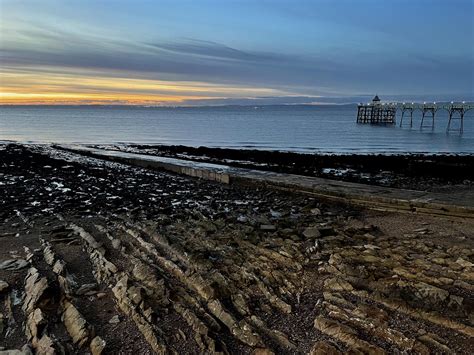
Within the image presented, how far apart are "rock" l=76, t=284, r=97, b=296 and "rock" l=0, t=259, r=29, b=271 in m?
1.24

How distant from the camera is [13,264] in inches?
231

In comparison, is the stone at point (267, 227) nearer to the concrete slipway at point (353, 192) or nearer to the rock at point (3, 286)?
the concrete slipway at point (353, 192)

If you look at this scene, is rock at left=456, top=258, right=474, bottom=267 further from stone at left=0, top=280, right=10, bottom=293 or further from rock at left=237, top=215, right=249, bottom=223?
stone at left=0, top=280, right=10, bottom=293

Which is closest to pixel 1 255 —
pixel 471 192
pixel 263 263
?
pixel 263 263

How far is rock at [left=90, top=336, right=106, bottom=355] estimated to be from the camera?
3793 mm

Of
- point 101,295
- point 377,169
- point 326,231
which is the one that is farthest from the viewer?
point 377,169

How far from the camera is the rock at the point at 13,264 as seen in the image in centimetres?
572

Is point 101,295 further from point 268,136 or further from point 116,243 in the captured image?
point 268,136

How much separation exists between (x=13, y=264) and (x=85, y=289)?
152cm

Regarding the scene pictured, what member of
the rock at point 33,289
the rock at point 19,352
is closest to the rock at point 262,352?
the rock at point 19,352

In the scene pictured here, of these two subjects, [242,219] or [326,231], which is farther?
[242,219]

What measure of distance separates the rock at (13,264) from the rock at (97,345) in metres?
2.39

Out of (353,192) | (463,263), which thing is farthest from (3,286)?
(353,192)

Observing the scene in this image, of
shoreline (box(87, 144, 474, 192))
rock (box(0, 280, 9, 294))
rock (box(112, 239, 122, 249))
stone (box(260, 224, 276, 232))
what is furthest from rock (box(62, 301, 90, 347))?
shoreline (box(87, 144, 474, 192))
